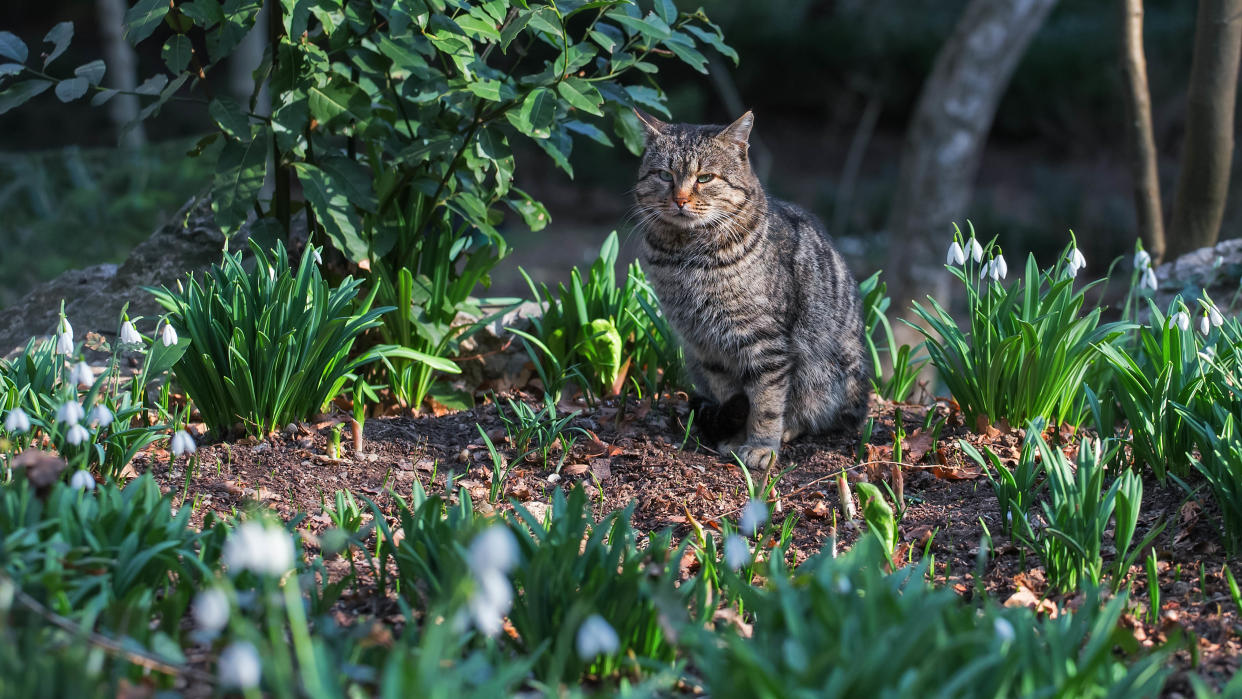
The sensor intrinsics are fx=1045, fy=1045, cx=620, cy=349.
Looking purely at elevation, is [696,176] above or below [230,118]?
below

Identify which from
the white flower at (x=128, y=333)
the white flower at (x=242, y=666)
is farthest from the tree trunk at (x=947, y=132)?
the white flower at (x=242, y=666)

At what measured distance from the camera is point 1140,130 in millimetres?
5234

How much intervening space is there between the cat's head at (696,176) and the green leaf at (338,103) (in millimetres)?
1026

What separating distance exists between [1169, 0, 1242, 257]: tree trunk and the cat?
2227 millimetres

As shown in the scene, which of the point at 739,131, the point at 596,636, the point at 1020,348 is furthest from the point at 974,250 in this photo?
the point at 596,636

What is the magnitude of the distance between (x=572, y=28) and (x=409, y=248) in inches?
309

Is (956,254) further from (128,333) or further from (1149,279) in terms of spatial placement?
(128,333)

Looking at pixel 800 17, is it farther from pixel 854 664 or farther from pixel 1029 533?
pixel 854 664

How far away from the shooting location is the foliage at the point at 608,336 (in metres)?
4.29

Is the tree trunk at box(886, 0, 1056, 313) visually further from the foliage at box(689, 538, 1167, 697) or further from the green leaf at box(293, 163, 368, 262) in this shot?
the foliage at box(689, 538, 1167, 697)

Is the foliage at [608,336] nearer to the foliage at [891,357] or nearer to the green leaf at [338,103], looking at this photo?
the foliage at [891,357]

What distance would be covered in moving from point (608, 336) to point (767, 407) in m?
0.72

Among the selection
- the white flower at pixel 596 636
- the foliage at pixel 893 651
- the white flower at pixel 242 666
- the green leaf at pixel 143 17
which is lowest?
the foliage at pixel 893 651

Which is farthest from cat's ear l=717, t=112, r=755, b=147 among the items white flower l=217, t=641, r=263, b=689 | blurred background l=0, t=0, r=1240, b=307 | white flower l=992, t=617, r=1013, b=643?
blurred background l=0, t=0, r=1240, b=307
